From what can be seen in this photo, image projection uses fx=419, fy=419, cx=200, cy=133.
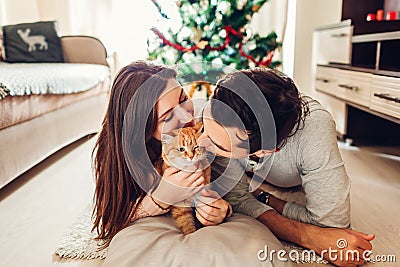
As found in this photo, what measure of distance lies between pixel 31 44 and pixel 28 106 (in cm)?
125

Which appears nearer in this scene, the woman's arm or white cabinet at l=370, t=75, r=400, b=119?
the woman's arm

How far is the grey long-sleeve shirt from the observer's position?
1.03 m

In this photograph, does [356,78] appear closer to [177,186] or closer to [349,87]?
[349,87]

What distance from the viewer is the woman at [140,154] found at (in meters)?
1.00

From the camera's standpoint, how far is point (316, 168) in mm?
1044

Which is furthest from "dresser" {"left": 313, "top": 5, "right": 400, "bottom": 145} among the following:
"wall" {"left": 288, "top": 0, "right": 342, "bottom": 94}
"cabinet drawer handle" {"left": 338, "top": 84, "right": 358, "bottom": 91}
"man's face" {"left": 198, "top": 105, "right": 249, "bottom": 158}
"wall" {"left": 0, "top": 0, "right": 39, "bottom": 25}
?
"wall" {"left": 0, "top": 0, "right": 39, "bottom": 25}

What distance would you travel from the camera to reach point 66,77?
6.75ft

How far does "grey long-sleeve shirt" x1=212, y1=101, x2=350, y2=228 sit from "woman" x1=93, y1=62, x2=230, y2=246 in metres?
0.16

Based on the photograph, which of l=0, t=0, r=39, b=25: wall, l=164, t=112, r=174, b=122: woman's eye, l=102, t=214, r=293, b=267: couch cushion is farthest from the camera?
Answer: l=0, t=0, r=39, b=25: wall

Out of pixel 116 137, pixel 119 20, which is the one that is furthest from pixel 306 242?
pixel 119 20

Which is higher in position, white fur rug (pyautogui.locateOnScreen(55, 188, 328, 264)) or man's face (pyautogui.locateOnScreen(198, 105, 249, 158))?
man's face (pyautogui.locateOnScreen(198, 105, 249, 158))

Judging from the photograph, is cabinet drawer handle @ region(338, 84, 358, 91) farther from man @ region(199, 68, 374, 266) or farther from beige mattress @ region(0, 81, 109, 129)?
beige mattress @ region(0, 81, 109, 129)

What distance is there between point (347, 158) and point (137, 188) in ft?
4.16

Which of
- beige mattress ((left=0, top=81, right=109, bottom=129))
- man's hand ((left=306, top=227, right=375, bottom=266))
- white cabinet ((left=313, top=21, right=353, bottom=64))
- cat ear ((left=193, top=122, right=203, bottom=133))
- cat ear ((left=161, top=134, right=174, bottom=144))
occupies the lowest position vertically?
man's hand ((left=306, top=227, right=375, bottom=266))
